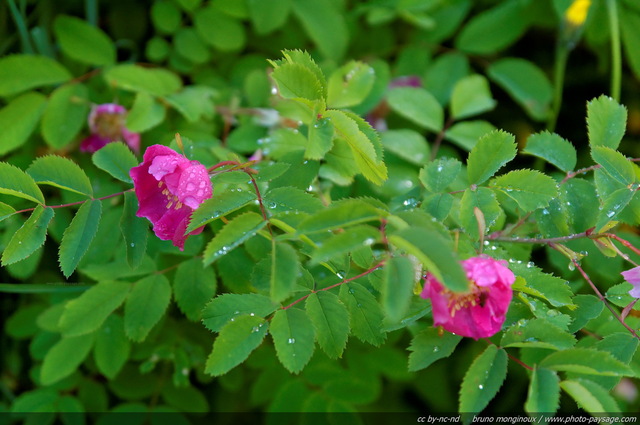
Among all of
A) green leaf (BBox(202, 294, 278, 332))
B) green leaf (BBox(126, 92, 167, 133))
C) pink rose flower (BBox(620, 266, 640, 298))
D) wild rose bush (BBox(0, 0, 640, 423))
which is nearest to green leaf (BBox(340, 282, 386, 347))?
wild rose bush (BBox(0, 0, 640, 423))

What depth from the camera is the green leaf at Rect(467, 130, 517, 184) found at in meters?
0.98

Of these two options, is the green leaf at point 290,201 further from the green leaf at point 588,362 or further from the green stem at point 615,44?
the green stem at point 615,44

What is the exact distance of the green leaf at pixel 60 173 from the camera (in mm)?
991

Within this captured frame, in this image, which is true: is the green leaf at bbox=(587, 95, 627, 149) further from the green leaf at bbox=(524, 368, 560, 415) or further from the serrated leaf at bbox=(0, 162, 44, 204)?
the serrated leaf at bbox=(0, 162, 44, 204)

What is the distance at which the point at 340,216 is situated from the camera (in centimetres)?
77

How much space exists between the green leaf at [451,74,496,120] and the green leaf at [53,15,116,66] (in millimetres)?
850

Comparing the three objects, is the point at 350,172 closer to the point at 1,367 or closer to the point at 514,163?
the point at 514,163

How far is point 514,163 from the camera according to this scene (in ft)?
6.01

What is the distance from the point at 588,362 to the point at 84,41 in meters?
1.29

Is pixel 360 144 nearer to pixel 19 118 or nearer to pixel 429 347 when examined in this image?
pixel 429 347

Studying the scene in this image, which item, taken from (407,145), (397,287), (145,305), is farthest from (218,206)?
(407,145)

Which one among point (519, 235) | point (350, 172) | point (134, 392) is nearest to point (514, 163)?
point (519, 235)

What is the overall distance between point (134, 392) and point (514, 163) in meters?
1.23

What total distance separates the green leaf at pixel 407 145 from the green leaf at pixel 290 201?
565 millimetres
